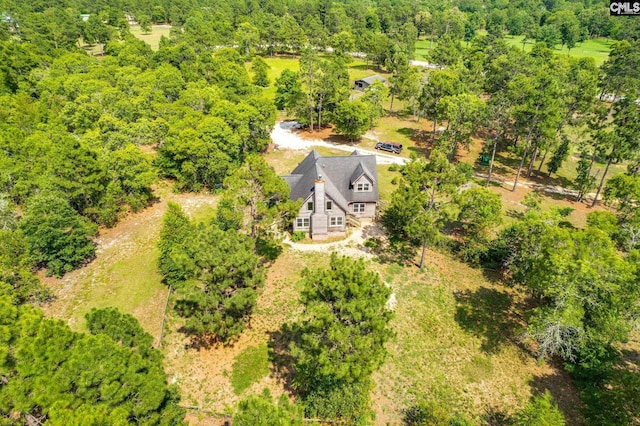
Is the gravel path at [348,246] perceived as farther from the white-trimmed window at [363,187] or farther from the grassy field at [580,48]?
the grassy field at [580,48]

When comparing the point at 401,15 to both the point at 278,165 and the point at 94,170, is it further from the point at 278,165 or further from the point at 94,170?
the point at 94,170

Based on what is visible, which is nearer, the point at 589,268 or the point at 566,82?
the point at 589,268

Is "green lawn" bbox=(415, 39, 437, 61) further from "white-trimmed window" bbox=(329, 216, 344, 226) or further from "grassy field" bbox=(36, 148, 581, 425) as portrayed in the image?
"grassy field" bbox=(36, 148, 581, 425)

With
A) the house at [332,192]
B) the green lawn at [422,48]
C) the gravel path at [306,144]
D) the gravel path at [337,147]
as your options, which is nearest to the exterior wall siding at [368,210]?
the house at [332,192]

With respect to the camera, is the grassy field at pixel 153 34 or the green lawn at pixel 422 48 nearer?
the green lawn at pixel 422 48

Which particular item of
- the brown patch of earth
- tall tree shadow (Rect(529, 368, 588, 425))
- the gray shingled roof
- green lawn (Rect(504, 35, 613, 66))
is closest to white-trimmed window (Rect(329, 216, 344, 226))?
the gray shingled roof

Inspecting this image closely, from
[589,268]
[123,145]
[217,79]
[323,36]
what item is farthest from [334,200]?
[323,36]
